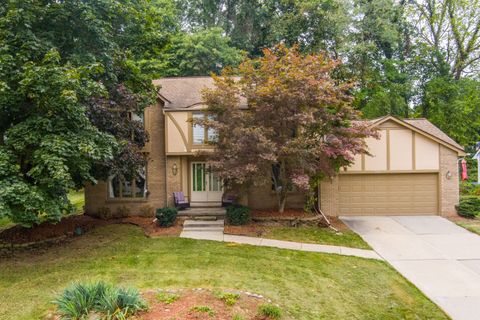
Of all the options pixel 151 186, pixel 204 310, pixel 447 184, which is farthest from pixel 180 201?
pixel 447 184

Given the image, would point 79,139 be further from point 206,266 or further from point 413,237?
point 413,237

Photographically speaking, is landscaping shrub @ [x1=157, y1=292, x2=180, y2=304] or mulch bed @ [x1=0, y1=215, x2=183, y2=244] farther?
mulch bed @ [x1=0, y1=215, x2=183, y2=244]

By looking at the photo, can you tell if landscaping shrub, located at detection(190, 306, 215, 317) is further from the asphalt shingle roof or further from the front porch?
the asphalt shingle roof

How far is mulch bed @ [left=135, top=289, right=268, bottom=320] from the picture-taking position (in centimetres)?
511

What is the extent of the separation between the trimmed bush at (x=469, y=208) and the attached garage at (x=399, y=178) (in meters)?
0.27

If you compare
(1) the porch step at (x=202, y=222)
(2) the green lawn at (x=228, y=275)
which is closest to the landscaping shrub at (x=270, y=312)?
(2) the green lawn at (x=228, y=275)

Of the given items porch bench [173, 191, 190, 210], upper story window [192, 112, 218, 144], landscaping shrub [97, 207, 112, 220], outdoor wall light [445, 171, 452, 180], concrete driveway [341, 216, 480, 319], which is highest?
upper story window [192, 112, 218, 144]

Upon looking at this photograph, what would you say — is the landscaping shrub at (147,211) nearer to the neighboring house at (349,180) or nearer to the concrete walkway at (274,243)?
the neighboring house at (349,180)

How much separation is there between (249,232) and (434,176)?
920cm

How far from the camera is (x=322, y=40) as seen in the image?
71.4 feet

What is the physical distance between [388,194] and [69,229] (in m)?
13.5

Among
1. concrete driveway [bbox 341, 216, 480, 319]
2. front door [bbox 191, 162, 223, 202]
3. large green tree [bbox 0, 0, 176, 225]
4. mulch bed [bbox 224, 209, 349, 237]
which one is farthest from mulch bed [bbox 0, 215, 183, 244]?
concrete driveway [bbox 341, 216, 480, 319]

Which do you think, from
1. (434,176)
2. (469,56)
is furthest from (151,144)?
(469,56)

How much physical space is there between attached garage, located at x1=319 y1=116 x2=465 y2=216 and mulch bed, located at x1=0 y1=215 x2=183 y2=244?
278 inches
